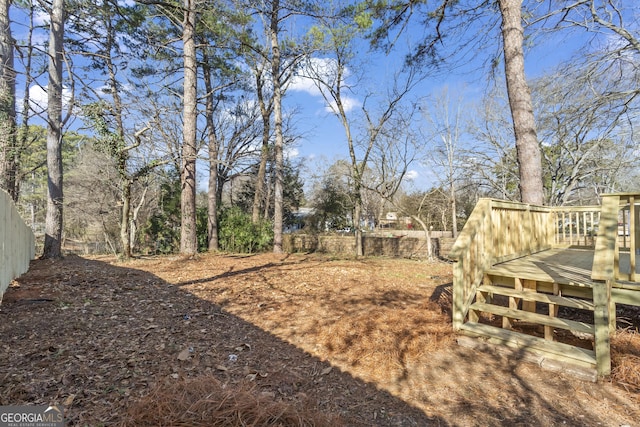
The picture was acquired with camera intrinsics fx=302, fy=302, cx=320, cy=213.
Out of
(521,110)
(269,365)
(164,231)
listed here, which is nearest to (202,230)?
(164,231)

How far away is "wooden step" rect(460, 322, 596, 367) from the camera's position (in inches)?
99.3

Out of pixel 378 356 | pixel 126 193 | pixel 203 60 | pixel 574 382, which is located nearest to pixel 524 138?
pixel 574 382

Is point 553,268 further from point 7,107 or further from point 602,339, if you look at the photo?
point 7,107

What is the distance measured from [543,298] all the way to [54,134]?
9.79 m

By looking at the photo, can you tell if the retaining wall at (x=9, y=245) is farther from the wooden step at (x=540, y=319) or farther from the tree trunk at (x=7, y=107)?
the wooden step at (x=540, y=319)

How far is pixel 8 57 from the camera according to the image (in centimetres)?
763

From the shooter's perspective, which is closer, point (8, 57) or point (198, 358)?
point (198, 358)

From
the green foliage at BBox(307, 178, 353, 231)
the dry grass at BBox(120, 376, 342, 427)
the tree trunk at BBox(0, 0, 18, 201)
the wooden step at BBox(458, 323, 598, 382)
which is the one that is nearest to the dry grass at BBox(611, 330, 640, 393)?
the wooden step at BBox(458, 323, 598, 382)

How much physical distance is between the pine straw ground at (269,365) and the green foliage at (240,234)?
6.51 metres

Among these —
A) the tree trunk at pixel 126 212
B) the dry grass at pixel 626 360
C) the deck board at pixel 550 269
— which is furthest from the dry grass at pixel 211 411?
the tree trunk at pixel 126 212

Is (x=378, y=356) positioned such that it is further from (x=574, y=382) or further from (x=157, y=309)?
(x=157, y=309)

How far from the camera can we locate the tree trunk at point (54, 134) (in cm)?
706

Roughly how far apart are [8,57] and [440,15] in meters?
10.5

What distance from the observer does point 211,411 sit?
5.77 ft
